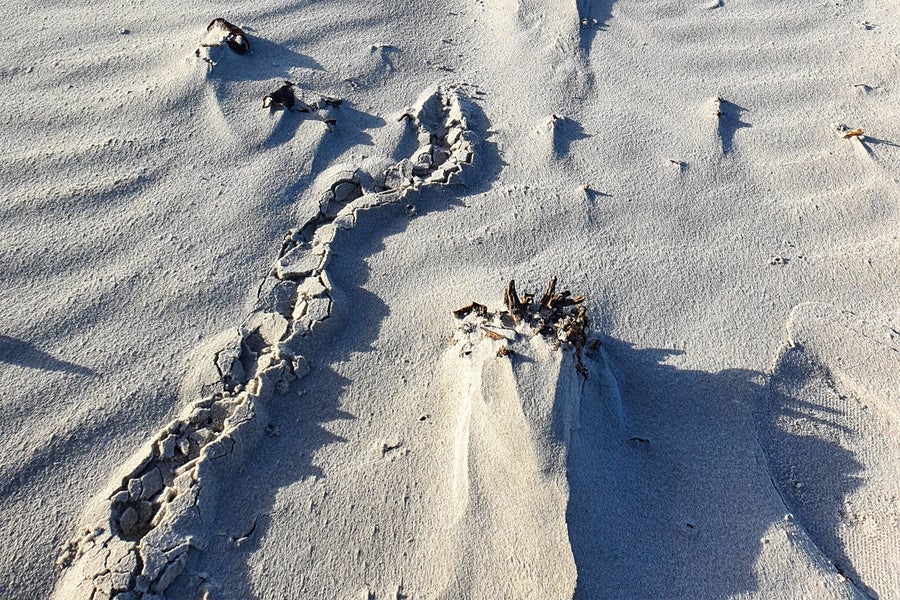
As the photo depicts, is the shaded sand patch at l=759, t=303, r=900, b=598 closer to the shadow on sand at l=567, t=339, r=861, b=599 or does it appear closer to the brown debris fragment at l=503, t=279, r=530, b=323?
the shadow on sand at l=567, t=339, r=861, b=599

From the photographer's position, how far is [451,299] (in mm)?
2150

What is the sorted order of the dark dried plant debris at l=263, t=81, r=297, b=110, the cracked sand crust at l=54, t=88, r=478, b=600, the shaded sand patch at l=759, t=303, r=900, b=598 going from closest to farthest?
the cracked sand crust at l=54, t=88, r=478, b=600 → the shaded sand patch at l=759, t=303, r=900, b=598 → the dark dried plant debris at l=263, t=81, r=297, b=110

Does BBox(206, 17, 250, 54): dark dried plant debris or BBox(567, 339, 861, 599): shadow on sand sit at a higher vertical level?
BBox(206, 17, 250, 54): dark dried plant debris

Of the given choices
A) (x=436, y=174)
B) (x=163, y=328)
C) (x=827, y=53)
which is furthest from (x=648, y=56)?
(x=163, y=328)

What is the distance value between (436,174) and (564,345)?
90cm

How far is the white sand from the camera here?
1685 mm

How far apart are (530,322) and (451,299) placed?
321 millimetres

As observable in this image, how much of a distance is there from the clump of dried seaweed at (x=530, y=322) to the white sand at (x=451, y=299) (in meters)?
0.06

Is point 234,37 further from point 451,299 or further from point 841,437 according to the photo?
point 841,437

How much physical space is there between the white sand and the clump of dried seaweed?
0.21ft

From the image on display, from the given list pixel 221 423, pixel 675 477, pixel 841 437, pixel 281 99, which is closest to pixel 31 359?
pixel 221 423

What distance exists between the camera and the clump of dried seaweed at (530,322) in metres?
1.90

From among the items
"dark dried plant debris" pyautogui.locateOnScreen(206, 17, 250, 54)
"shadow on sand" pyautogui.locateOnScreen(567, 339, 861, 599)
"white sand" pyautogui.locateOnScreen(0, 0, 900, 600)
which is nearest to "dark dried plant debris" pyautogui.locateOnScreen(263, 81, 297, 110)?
"white sand" pyautogui.locateOnScreen(0, 0, 900, 600)

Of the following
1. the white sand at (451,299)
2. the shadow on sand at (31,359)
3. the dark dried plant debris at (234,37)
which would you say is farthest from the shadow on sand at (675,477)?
the dark dried plant debris at (234,37)
